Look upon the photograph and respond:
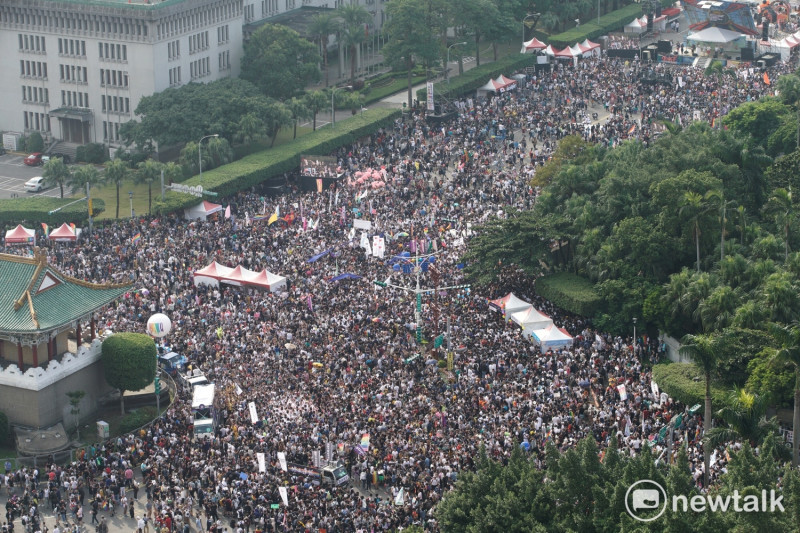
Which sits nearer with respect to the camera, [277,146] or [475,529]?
[475,529]

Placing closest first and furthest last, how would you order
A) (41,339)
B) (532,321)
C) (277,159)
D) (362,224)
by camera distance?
(41,339), (532,321), (362,224), (277,159)

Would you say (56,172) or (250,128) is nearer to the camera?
(56,172)

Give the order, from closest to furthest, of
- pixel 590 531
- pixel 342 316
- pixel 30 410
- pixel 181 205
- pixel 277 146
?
pixel 590 531, pixel 30 410, pixel 342 316, pixel 181 205, pixel 277 146

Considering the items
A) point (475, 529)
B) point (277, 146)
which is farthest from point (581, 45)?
point (475, 529)

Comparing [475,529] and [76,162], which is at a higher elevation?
[475,529]

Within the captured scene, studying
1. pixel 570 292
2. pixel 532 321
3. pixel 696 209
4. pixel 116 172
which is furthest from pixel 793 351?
pixel 116 172

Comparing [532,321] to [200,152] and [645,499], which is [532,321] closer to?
[645,499]

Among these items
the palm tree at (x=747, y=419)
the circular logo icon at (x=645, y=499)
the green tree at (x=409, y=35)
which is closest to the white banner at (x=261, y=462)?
the circular logo icon at (x=645, y=499)

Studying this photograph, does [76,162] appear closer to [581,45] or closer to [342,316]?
[342,316]
